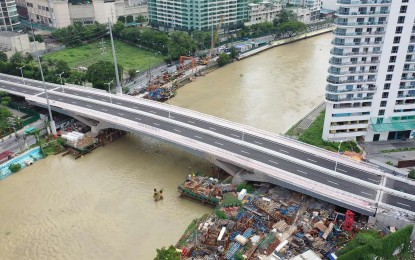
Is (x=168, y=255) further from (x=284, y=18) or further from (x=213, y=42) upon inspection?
(x=284, y=18)

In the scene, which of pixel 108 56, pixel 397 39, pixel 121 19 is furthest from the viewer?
pixel 121 19

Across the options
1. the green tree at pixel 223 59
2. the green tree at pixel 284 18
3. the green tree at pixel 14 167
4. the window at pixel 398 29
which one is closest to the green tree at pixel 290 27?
the green tree at pixel 284 18

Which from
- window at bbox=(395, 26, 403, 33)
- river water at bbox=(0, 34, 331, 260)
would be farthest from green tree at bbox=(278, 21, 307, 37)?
window at bbox=(395, 26, 403, 33)

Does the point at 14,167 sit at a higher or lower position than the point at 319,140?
lower

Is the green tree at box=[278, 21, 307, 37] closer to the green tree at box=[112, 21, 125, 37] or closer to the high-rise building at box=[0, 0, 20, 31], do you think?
the green tree at box=[112, 21, 125, 37]

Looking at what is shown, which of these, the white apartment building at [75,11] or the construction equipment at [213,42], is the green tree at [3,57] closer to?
the white apartment building at [75,11]

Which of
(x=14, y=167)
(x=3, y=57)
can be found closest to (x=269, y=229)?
(x=14, y=167)

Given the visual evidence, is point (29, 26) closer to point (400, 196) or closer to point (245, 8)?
point (245, 8)
